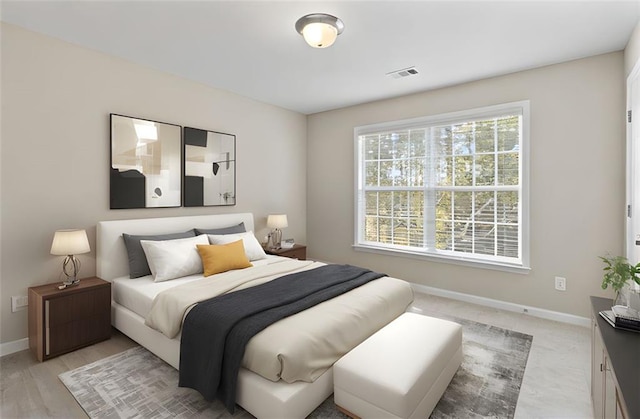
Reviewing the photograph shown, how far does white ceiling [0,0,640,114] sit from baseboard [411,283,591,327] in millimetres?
2561

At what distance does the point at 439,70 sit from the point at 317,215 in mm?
2799

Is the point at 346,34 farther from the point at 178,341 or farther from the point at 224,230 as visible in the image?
the point at 178,341

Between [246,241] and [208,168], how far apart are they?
1.09 metres

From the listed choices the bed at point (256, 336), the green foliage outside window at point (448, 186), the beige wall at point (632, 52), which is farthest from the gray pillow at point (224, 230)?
the beige wall at point (632, 52)

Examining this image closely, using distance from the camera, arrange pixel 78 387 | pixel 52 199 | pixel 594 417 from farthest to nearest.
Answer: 1. pixel 52 199
2. pixel 78 387
3. pixel 594 417

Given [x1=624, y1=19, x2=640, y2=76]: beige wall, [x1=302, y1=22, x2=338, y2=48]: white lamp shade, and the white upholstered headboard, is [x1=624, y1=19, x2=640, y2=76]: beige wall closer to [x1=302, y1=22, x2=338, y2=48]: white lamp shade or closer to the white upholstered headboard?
[x1=302, y1=22, x2=338, y2=48]: white lamp shade

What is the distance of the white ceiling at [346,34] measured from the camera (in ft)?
7.57

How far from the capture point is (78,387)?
2.16 m

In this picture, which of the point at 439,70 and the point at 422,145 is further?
the point at 422,145

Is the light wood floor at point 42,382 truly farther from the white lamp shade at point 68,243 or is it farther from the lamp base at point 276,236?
the lamp base at point 276,236

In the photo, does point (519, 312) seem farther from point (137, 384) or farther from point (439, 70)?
point (137, 384)

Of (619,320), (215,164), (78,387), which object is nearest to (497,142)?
(619,320)

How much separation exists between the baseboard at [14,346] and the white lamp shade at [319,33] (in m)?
3.42

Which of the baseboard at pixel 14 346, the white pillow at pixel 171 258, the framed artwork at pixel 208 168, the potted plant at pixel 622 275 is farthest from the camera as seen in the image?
the framed artwork at pixel 208 168
